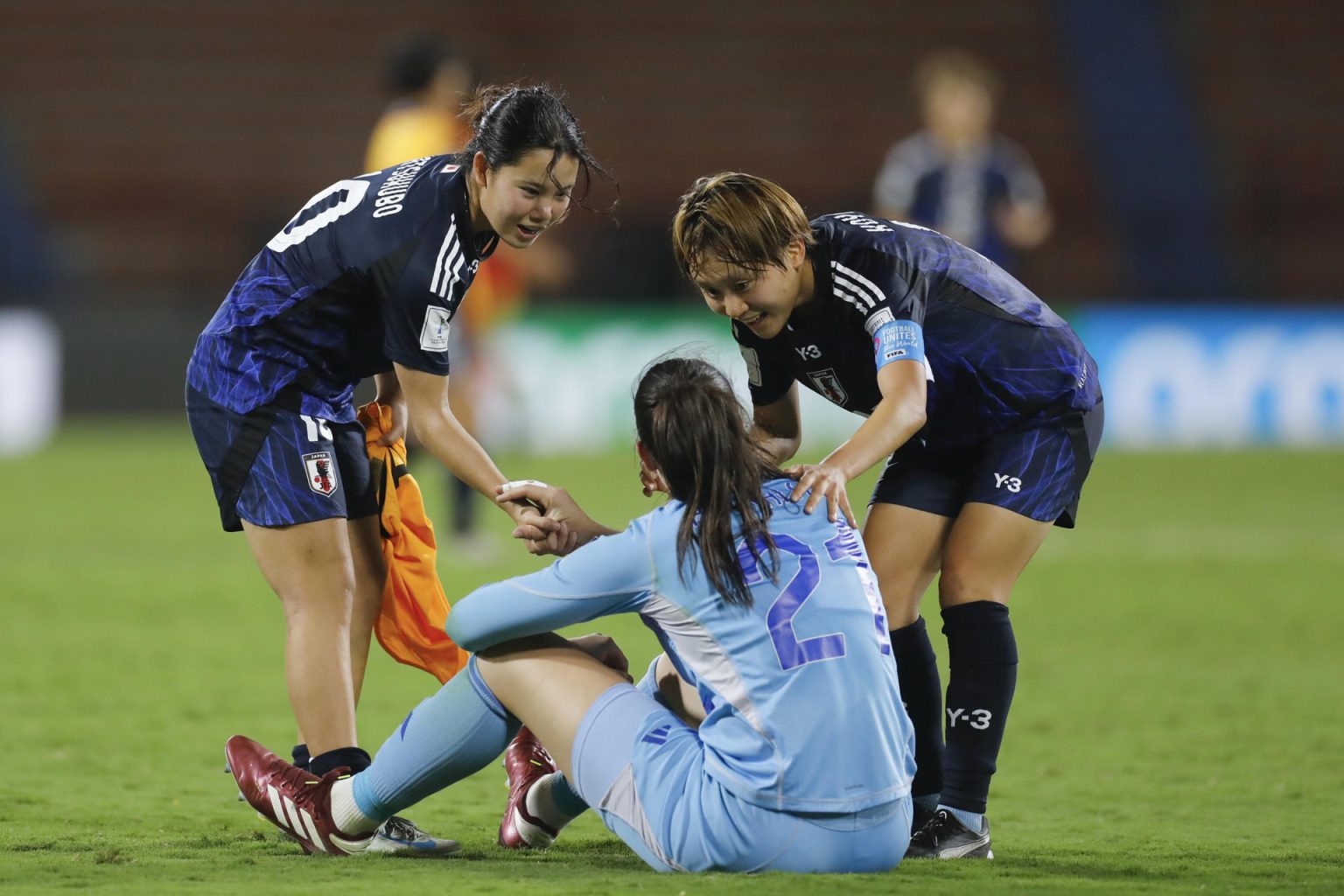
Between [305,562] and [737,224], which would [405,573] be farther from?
[737,224]

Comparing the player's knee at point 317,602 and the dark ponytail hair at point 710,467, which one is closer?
the dark ponytail hair at point 710,467

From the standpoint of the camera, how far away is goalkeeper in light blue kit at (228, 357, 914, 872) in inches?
117

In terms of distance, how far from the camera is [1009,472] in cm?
375

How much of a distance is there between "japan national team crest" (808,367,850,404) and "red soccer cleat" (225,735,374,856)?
1283mm

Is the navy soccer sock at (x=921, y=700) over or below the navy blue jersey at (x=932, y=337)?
below

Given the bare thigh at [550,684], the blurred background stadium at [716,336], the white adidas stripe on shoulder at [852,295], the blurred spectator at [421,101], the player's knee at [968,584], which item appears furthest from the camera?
the blurred spectator at [421,101]

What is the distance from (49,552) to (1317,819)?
6.45 m

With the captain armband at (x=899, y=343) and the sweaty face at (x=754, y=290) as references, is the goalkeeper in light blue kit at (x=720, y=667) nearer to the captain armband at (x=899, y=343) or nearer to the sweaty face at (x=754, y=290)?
the sweaty face at (x=754, y=290)

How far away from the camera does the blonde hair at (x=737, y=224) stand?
133 inches

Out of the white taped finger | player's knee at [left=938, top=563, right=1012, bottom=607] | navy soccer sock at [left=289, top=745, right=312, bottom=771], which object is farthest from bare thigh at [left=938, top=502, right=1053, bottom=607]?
navy soccer sock at [left=289, top=745, right=312, bottom=771]

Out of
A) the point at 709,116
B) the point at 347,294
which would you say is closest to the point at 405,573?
the point at 347,294

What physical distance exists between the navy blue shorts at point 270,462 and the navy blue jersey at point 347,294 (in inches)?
1.4

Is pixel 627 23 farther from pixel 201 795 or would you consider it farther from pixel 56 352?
pixel 201 795

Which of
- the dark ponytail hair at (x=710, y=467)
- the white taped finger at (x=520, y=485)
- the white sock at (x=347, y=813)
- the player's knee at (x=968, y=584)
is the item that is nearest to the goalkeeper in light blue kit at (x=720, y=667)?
the dark ponytail hair at (x=710, y=467)
